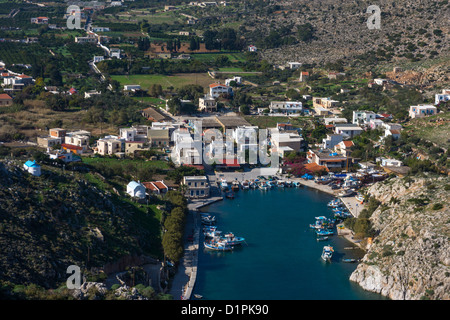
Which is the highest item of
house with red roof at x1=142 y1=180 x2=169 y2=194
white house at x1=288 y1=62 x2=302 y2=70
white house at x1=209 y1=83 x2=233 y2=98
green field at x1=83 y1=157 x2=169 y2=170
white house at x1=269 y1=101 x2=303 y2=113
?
white house at x1=288 y1=62 x2=302 y2=70

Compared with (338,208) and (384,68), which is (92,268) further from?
(384,68)

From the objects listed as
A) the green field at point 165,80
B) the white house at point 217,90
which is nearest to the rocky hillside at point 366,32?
the green field at point 165,80

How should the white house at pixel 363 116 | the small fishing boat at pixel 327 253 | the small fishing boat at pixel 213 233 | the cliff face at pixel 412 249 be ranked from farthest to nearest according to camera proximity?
the white house at pixel 363 116
the small fishing boat at pixel 213 233
the small fishing boat at pixel 327 253
the cliff face at pixel 412 249

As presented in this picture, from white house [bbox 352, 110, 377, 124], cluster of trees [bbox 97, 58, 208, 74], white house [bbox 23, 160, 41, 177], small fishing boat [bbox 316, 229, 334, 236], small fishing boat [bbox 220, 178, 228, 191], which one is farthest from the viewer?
cluster of trees [bbox 97, 58, 208, 74]

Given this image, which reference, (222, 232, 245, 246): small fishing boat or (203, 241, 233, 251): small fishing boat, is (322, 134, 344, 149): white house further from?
(203, 241, 233, 251): small fishing boat

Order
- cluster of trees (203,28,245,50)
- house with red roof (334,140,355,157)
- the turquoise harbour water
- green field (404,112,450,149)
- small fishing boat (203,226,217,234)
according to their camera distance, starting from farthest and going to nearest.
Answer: cluster of trees (203,28,245,50)
house with red roof (334,140,355,157)
green field (404,112,450,149)
small fishing boat (203,226,217,234)
the turquoise harbour water

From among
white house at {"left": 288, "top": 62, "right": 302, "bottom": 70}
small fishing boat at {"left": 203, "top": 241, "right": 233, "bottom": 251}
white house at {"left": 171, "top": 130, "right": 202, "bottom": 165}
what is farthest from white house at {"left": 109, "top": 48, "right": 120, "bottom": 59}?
small fishing boat at {"left": 203, "top": 241, "right": 233, "bottom": 251}

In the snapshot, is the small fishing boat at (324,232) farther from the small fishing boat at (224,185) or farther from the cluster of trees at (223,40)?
the cluster of trees at (223,40)
